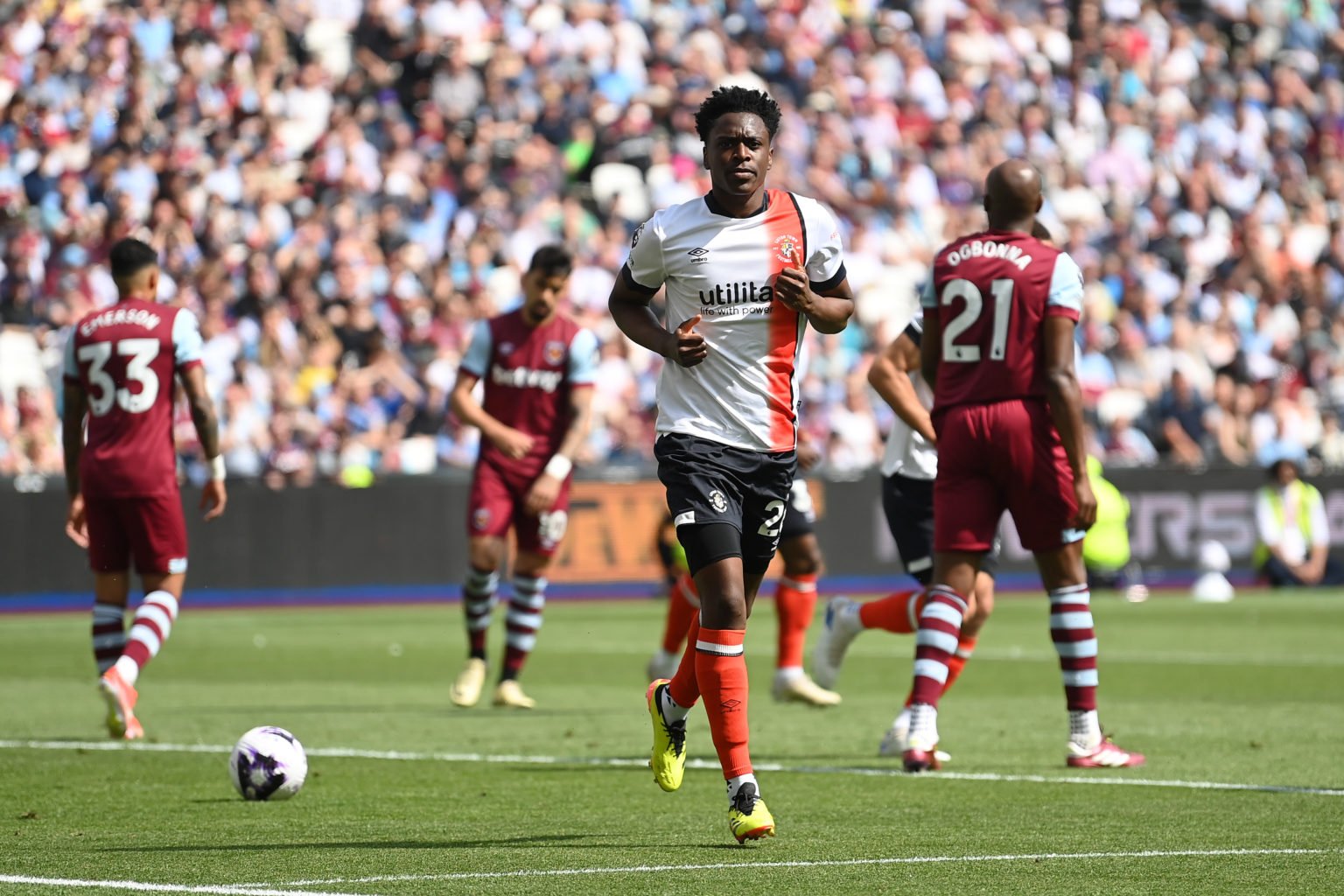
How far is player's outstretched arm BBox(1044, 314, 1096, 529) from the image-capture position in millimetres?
8703

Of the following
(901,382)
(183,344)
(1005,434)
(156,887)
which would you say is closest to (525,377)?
(183,344)

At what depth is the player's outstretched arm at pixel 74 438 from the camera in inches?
422

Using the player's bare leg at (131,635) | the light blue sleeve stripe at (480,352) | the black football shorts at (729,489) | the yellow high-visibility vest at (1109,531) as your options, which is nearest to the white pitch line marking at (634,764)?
the player's bare leg at (131,635)

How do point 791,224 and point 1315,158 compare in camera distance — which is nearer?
point 791,224

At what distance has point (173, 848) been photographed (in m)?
6.75

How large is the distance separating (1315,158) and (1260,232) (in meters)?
2.57

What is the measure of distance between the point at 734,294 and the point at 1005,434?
6.70ft

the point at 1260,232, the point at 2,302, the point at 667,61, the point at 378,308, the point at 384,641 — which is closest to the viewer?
the point at 384,641

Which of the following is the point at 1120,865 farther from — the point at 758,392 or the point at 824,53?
the point at 824,53

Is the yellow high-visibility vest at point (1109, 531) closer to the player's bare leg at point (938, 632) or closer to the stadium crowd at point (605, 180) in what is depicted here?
the stadium crowd at point (605, 180)

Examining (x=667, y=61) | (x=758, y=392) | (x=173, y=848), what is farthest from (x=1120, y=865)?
(x=667, y=61)

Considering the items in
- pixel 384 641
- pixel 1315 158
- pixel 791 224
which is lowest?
pixel 384 641

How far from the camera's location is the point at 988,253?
29.6ft

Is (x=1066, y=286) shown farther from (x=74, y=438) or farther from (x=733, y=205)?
(x=74, y=438)
